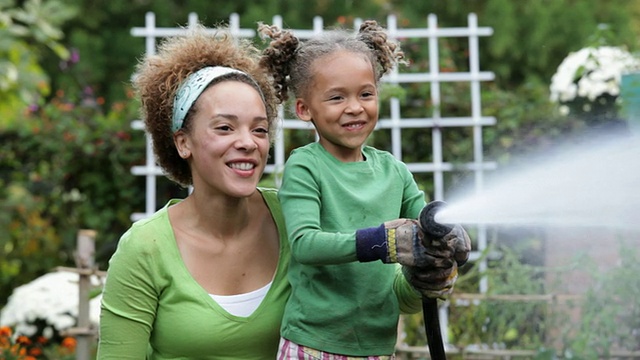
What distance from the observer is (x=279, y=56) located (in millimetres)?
3020

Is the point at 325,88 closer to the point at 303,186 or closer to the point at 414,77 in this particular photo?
the point at 303,186

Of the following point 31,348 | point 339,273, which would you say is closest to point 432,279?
point 339,273

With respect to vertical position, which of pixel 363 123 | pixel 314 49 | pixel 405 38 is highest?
pixel 405 38

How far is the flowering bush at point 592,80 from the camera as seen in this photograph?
6600mm

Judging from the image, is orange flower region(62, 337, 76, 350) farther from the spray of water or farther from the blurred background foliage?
the spray of water

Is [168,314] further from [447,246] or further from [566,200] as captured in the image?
[566,200]

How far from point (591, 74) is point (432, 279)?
449 cm

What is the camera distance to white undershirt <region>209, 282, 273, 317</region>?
9.94ft

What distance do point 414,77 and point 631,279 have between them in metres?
3.14

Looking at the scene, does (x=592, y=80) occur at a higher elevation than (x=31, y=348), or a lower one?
higher

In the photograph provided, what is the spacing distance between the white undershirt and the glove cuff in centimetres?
57

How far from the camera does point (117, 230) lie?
23.5 feet

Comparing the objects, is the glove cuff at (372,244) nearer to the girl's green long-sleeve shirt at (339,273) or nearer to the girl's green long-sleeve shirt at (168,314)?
the girl's green long-sleeve shirt at (339,273)

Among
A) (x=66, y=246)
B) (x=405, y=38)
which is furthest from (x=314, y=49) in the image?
(x=405, y=38)
